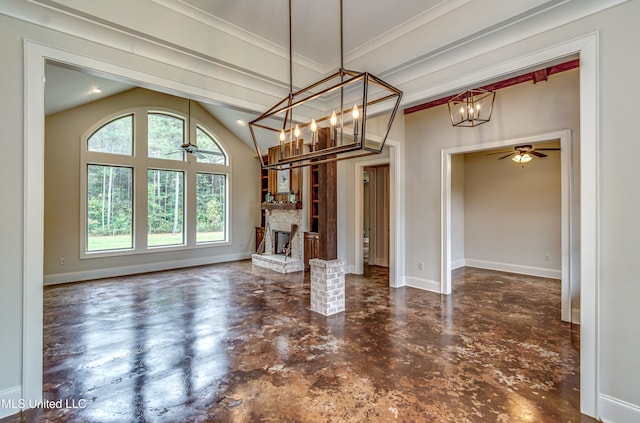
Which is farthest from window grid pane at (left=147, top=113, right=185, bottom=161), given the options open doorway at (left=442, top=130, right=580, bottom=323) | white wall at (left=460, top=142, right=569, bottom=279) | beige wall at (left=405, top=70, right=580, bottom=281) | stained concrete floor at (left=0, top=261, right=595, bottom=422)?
white wall at (left=460, top=142, right=569, bottom=279)

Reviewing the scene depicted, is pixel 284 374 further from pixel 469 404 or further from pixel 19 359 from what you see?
pixel 19 359

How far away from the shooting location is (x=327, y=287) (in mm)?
3977

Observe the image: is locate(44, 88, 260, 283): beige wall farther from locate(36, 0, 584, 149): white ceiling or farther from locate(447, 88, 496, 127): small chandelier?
locate(447, 88, 496, 127): small chandelier

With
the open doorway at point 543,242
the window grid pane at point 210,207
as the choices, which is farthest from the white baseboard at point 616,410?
the window grid pane at point 210,207

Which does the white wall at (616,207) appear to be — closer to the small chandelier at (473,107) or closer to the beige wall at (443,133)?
the small chandelier at (473,107)

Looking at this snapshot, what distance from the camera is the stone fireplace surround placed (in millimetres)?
6910

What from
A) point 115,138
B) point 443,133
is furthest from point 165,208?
point 443,133

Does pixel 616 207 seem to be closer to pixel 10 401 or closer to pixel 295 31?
pixel 295 31

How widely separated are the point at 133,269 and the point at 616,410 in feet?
26.0

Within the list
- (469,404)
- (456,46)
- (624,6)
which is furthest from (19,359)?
(624,6)

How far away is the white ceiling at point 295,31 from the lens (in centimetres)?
228

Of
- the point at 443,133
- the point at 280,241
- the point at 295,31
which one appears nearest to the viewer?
the point at 295,31

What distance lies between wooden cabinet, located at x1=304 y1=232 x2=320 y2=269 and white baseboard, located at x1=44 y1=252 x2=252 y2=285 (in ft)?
8.32
